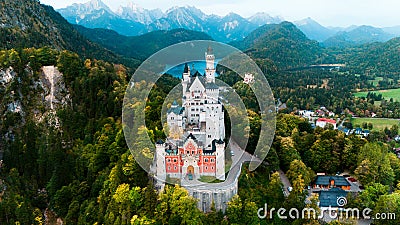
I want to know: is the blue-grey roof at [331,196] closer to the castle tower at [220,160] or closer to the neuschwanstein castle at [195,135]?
the castle tower at [220,160]

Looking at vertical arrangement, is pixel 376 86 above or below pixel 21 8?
below

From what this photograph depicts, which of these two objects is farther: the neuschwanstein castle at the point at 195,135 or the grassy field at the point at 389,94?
the grassy field at the point at 389,94

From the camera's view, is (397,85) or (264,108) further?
(397,85)

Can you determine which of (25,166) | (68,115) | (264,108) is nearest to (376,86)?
(264,108)

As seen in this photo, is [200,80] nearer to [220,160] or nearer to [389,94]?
[220,160]

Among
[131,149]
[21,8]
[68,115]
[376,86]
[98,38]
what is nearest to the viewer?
[131,149]

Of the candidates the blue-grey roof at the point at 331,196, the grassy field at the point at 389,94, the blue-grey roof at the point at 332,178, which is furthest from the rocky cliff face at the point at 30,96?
the grassy field at the point at 389,94

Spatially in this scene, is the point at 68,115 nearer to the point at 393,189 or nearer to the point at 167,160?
the point at 167,160

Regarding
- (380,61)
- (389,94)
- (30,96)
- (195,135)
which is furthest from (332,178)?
(380,61)
